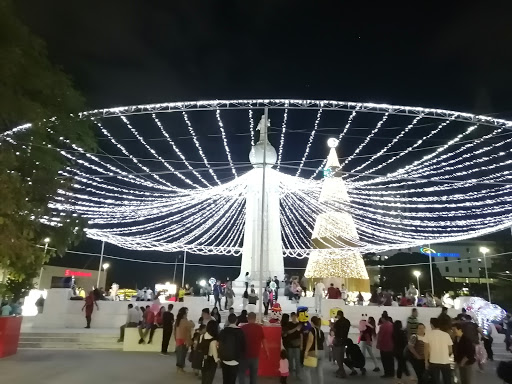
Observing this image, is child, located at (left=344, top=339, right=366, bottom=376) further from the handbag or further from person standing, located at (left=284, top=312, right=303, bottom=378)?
the handbag

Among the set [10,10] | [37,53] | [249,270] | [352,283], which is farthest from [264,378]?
[352,283]

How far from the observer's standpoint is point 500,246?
38.8 meters

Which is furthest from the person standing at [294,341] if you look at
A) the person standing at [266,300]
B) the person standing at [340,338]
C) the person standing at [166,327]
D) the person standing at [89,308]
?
the person standing at [89,308]

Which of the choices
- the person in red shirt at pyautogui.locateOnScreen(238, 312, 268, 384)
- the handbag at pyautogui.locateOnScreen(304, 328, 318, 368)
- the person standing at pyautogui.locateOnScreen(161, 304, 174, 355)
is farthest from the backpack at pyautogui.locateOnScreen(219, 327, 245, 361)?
the person standing at pyautogui.locateOnScreen(161, 304, 174, 355)

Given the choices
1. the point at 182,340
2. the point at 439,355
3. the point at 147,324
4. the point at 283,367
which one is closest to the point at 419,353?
the point at 439,355

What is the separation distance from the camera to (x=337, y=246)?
90.4 feet

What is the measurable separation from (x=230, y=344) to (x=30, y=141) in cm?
599

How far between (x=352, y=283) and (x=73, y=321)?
1676cm

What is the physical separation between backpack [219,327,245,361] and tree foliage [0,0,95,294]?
164 inches

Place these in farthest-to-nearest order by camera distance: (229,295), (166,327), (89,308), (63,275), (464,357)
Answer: (63,275), (229,295), (89,308), (166,327), (464,357)

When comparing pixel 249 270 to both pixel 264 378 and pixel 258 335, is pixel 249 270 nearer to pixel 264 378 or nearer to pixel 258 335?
pixel 264 378

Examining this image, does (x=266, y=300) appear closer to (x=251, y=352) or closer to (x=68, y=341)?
(x=68, y=341)

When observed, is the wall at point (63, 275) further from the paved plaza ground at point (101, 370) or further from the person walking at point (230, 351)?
the person walking at point (230, 351)

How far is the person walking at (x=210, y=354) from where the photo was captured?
735 cm
